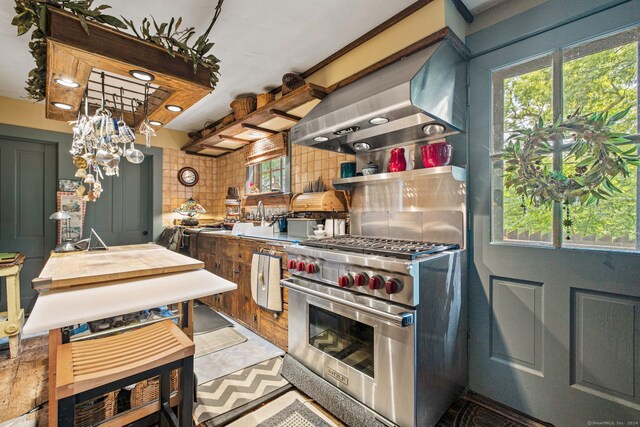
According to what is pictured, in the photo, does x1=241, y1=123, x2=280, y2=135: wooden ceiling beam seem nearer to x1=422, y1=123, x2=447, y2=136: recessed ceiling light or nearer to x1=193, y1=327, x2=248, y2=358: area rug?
x1=422, y1=123, x2=447, y2=136: recessed ceiling light

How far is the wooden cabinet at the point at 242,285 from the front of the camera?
2459 millimetres

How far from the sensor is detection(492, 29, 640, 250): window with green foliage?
1417 millimetres

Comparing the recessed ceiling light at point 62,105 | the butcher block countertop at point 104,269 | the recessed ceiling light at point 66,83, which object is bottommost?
the butcher block countertop at point 104,269

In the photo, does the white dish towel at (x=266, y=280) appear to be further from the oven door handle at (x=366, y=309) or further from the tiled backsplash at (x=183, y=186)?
the tiled backsplash at (x=183, y=186)

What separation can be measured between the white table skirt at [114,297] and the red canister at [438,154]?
1488 mm

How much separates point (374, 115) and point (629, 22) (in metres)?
1.29

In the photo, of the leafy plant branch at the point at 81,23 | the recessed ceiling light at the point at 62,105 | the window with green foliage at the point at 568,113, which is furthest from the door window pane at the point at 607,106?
the recessed ceiling light at the point at 62,105

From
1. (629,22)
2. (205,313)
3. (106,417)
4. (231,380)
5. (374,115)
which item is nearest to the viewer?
(629,22)

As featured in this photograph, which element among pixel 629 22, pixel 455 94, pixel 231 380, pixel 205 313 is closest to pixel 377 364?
pixel 231 380

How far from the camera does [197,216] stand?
15.7ft

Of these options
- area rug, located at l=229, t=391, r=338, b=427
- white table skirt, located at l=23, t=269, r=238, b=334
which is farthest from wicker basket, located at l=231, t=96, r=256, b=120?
area rug, located at l=229, t=391, r=338, b=427

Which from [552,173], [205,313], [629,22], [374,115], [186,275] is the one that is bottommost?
[205,313]

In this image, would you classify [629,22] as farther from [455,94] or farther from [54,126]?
[54,126]

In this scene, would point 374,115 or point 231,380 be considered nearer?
point 374,115
